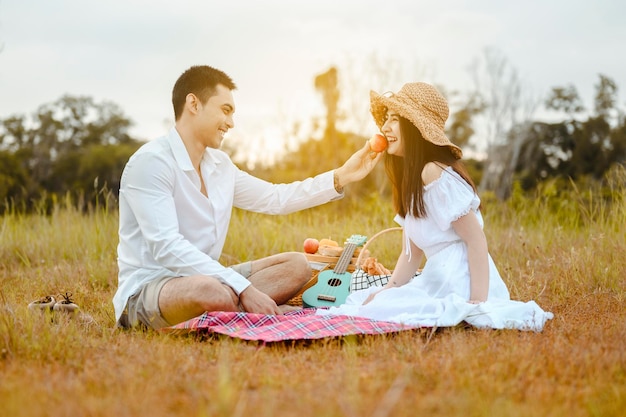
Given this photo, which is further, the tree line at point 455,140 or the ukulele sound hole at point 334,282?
the tree line at point 455,140

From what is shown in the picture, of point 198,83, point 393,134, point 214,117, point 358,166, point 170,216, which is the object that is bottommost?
point 170,216

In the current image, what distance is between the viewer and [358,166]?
4.72m

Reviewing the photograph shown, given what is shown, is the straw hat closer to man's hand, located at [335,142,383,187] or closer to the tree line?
man's hand, located at [335,142,383,187]

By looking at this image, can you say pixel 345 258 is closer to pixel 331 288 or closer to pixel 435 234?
pixel 331 288

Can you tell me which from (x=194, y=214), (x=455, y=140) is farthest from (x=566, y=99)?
(x=194, y=214)

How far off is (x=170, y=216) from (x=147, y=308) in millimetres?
586

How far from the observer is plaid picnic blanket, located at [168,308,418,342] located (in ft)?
11.6

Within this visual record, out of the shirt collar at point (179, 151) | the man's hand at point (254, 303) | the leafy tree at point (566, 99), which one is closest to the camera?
the man's hand at point (254, 303)

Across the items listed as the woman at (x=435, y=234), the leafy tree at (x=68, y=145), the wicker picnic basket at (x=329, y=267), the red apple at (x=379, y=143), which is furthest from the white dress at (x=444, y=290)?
the leafy tree at (x=68, y=145)

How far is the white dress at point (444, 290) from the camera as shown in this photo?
3.71 metres

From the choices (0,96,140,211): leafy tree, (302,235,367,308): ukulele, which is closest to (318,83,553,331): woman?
(302,235,367,308): ukulele

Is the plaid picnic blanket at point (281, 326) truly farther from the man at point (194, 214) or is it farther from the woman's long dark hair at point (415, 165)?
the woman's long dark hair at point (415, 165)

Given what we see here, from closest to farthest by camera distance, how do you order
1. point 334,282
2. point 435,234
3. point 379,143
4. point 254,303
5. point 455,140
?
point 254,303 → point 435,234 → point 379,143 → point 334,282 → point 455,140

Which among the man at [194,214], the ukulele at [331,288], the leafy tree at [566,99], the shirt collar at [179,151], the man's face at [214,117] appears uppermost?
the leafy tree at [566,99]
